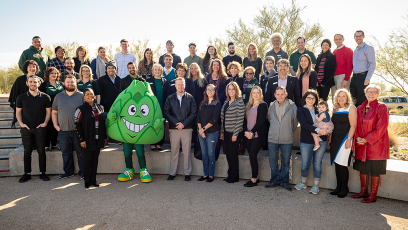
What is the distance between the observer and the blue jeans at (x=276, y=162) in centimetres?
454

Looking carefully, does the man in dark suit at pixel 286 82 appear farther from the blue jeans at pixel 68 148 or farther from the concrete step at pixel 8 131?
the concrete step at pixel 8 131

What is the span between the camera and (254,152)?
4719 millimetres

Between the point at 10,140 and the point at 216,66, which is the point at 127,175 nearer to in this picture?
the point at 216,66

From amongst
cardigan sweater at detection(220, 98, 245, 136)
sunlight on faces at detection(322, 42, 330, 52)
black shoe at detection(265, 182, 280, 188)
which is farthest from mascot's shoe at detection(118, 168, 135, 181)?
sunlight on faces at detection(322, 42, 330, 52)

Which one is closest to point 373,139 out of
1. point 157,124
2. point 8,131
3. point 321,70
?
point 321,70

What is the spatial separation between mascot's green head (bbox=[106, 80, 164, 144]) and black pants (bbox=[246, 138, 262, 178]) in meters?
1.68

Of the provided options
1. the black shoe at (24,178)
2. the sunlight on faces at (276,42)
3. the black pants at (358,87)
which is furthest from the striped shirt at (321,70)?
the black shoe at (24,178)

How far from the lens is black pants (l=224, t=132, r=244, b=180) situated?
4816 mm

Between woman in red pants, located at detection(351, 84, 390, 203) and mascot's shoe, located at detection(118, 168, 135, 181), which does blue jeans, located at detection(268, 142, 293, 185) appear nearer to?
woman in red pants, located at detection(351, 84, 390, 203)

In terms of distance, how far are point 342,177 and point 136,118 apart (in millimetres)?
3580

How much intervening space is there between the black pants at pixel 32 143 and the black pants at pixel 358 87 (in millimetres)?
6477

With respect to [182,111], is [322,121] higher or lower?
lower

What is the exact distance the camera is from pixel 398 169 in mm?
4168

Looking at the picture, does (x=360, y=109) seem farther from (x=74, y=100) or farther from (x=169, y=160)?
(x=74, y=100)
